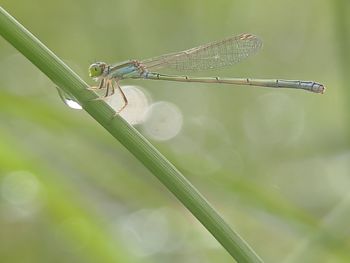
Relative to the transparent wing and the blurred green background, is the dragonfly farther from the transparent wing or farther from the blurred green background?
the blurred green background

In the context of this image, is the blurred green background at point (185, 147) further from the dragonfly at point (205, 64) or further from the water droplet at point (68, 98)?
the water droplet at point (68, 98)

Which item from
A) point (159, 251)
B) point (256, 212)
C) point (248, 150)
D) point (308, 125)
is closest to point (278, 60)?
point (308, 125)

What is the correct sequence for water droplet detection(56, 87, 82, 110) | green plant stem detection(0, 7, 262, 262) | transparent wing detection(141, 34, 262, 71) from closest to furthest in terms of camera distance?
green plant stem detection(0, 7, 262, 262), water droplet detection(56, 87, 82, 110), transparent wing detection(141, 34, 262, 71)

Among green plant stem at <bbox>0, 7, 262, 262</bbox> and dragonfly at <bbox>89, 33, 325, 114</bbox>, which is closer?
green plant stem at <bbox>0, 7, 262, 262</bbox>

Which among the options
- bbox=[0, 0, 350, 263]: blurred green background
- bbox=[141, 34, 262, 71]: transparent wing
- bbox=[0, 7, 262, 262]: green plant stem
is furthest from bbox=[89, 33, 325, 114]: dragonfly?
bbox=[0, 7, 262, 262]: green plant stem

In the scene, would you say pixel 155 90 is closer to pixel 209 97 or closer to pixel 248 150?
pixel 209 97

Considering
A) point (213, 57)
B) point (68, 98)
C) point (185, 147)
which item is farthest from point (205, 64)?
point (68, 98)
